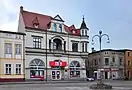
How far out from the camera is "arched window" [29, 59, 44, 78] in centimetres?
6018

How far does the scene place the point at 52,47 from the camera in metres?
64.8

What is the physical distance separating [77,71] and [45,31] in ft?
45.4

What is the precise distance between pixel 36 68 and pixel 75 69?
12.2 meters

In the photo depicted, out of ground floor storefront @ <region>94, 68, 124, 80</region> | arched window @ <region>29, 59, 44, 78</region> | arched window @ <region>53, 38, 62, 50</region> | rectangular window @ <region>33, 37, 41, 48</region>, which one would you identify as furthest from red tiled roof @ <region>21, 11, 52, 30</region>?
ground floor storefront @ <region>94, 68, 124, 80</region>

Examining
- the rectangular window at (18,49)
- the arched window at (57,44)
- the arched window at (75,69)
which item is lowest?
the arched window at (75,69)

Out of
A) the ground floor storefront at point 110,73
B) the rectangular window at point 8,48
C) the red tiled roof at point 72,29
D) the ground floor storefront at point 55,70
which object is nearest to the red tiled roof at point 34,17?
the red tiled roof at point 72,29

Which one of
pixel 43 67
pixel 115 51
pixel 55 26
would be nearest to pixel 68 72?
pixel 43 67

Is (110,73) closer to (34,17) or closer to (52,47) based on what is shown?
(52,47)

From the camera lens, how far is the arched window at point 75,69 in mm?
68175

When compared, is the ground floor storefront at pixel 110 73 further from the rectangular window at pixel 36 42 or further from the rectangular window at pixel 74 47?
the rectangular window at pixel 36 42

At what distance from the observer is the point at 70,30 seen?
7050 centimetres

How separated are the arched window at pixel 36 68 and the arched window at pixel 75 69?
29.7 ft

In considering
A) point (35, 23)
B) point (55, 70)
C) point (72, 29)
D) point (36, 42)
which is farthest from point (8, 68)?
point (72, 29)

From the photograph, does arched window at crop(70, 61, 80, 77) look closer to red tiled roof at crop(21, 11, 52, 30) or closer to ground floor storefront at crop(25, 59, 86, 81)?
ground floor storefront at crop(25, 59, 86, 81)
